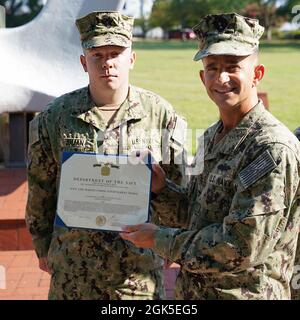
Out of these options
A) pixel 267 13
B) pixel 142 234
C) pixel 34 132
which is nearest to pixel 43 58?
pixel 34 132

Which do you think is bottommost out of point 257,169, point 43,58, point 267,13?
point 267,13

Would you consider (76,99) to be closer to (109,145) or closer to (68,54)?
(109,145)

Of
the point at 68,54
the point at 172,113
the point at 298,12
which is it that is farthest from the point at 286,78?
the point at 172,113

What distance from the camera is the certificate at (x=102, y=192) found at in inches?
66.0

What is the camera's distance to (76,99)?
6.49 feet

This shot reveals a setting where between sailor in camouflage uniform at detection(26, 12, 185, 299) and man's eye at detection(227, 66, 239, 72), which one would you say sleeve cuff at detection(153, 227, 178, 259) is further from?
man's eye at detection(227, 66, 239, 72)

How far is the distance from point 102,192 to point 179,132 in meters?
0.47

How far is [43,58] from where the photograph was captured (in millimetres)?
4742

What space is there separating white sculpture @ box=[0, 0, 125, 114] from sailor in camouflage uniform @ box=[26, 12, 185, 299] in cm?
266

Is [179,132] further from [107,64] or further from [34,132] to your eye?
[34,132]

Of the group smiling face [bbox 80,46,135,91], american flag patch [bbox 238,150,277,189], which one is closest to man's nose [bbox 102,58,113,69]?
smiling face [bbox 80,46,135,91]
